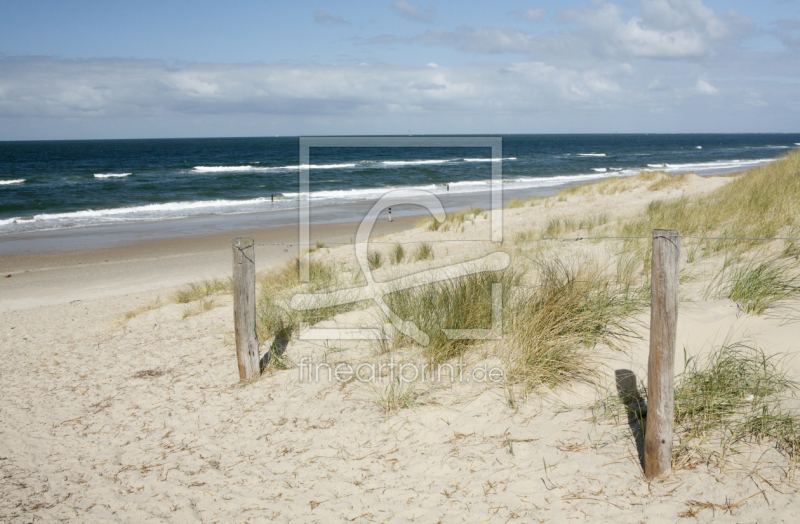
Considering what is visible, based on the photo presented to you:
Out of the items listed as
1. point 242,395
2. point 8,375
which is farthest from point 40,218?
point 242,395

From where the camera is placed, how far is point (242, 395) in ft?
16.1

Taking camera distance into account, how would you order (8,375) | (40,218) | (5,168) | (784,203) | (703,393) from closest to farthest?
(703,393) → (8,375) → (784,203) → (40,218) → (5,168)

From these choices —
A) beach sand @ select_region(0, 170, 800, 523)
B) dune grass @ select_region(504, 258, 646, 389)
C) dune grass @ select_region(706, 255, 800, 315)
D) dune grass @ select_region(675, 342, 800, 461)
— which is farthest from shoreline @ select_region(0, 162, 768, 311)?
dune grass @ select_region(675, 342, 800, 461)

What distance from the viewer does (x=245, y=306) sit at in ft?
16.3

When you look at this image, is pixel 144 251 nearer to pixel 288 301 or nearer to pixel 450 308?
pixel 288 301

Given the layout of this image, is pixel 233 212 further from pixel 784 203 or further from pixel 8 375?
pixel 784 203

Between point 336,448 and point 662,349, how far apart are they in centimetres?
226

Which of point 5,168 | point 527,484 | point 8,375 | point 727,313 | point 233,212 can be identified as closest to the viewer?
point 527,484

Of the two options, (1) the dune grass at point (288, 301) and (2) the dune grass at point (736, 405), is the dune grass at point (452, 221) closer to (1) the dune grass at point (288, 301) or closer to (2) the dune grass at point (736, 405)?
(1) the dune grass at point (288, 301)

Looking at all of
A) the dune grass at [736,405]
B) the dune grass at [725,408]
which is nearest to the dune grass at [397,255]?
the dune grass at [725,408]

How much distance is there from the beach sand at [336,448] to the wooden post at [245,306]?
0.69 ft

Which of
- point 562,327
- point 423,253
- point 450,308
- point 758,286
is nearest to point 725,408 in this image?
point 562,327

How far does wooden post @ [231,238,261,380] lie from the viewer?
486 centimetres

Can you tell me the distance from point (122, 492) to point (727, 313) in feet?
15.9
